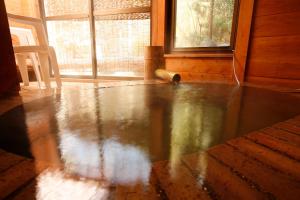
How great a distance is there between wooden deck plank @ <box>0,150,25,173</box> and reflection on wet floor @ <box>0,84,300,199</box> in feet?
0.10

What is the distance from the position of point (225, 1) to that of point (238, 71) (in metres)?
1.03

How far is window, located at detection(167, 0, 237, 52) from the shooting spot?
2.83 m

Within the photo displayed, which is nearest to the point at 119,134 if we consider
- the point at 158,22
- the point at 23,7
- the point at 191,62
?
the point at 191,62

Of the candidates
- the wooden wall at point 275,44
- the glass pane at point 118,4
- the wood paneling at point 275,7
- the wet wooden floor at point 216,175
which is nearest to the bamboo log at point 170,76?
the wooden wall at point 275,44

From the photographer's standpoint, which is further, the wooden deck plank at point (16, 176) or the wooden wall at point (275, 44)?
the wooden wall at point (275, 44)

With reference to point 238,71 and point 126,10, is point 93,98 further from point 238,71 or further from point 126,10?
point 126,10

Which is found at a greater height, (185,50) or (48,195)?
(185,50)

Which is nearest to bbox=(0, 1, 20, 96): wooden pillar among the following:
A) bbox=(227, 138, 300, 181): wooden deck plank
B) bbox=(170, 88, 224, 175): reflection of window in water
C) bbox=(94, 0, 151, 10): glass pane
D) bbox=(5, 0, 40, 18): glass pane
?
bbox=(170, 88, 224, 175): reflection of window in water

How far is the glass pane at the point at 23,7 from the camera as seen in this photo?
178 inches

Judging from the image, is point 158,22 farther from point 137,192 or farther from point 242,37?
point 137,192

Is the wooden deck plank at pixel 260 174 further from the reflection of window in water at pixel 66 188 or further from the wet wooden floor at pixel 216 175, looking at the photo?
the reflection of window in water at pixel 66 188

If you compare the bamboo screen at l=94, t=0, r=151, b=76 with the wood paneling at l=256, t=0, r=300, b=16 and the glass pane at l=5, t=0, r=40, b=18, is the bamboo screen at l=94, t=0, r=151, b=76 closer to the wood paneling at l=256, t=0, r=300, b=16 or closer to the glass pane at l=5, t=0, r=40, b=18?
the glass pane at l=5, t=0, r=40, b=18

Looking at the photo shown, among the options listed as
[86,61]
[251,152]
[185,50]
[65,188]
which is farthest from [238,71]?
[86,61]

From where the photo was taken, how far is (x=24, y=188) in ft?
1.82
